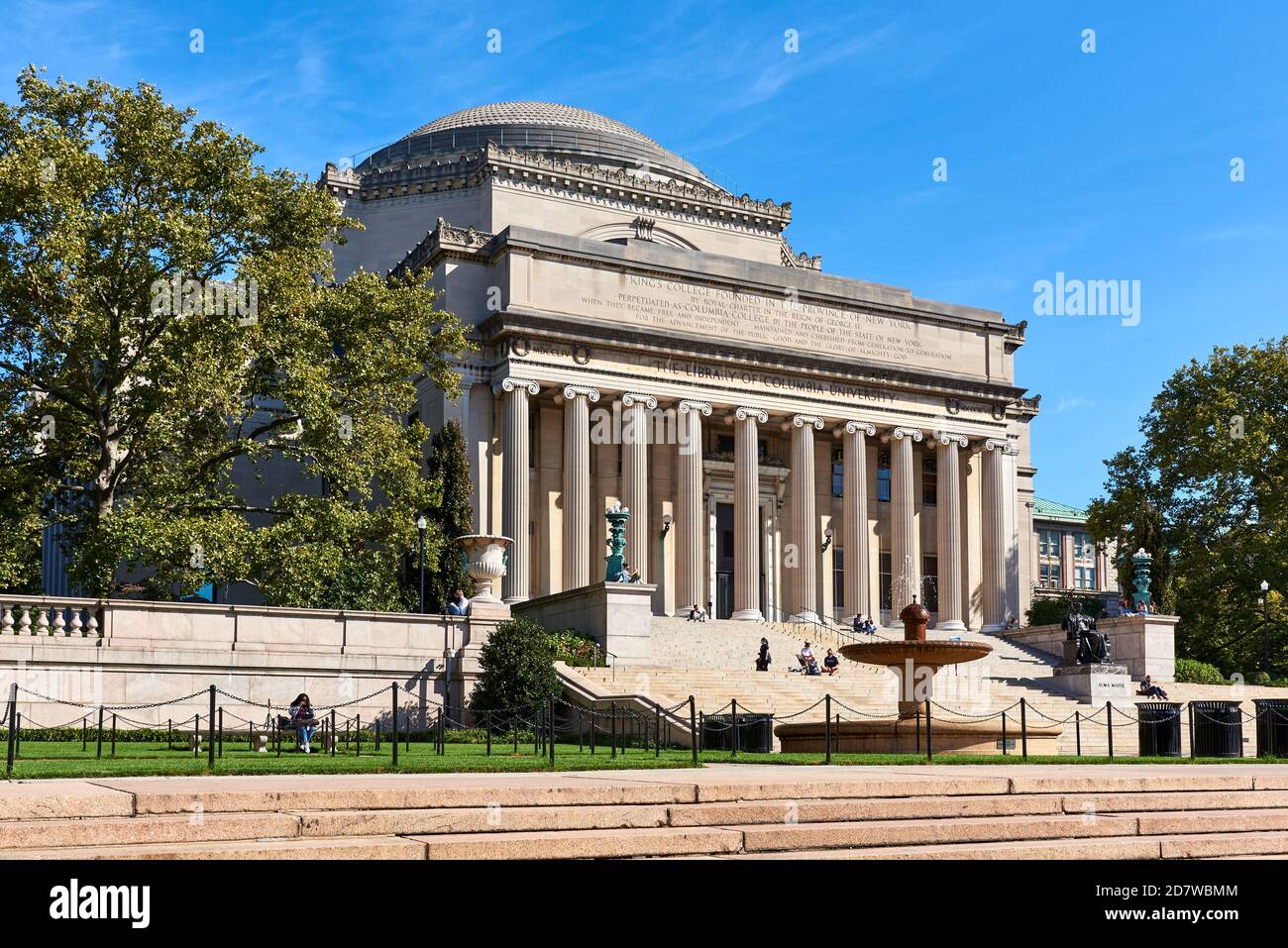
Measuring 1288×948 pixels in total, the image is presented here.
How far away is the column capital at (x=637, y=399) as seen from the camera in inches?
2032

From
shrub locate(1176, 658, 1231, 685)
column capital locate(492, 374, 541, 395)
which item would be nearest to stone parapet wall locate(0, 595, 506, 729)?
column capital locate(492, 374, 541, 395)

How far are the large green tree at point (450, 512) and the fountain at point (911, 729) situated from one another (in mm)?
18884

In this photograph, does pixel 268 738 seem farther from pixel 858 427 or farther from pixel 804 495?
pixel 858 427

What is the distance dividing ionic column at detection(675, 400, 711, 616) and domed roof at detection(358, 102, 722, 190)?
58.1 feet

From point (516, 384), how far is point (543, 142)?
22.0 metres

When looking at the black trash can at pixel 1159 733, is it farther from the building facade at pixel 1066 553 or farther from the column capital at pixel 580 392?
the building facade at pixel 1066 553

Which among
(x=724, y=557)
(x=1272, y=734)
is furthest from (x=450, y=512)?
(x=1272, y=734)

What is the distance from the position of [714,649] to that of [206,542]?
17.0 metres

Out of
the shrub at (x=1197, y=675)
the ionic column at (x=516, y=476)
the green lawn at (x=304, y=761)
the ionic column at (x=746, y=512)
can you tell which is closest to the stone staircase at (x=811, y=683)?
the shrub at (x=1197, y=675)

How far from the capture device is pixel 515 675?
31438 mm

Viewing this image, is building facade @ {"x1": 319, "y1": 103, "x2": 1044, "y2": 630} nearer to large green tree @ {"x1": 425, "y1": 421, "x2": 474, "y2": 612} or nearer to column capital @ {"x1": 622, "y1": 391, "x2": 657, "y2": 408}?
column capital @ {"x1": 622, "y1": 391, "x2": 657, "y2": 408}

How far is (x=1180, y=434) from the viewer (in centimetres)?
5847

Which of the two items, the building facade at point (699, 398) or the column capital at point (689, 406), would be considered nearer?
the building facade at point (699, 398)

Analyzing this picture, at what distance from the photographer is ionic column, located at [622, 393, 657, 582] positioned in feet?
168
